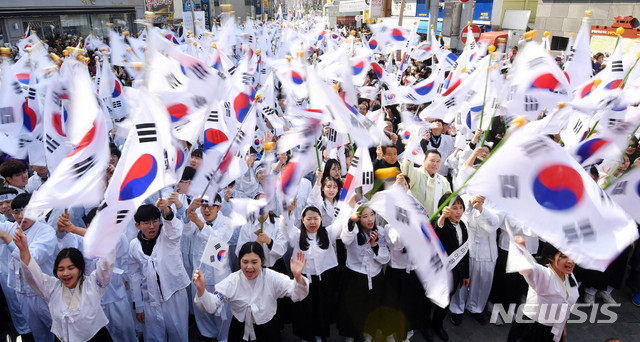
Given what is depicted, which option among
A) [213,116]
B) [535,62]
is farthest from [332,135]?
[535,62]

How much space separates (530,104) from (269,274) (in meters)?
3.15

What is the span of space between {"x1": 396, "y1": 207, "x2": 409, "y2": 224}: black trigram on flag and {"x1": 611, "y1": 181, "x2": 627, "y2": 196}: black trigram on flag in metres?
1.41

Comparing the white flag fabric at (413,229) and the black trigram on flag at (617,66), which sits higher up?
the black trigram on flag at (617,66)

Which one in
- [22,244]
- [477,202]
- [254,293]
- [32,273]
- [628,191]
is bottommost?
[254,293]

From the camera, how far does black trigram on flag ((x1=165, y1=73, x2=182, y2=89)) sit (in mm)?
3771

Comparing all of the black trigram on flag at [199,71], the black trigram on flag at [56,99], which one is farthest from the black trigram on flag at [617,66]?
the black trigram on flag at [56,99]

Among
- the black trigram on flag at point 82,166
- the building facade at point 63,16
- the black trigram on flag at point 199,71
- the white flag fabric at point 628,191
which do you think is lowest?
the white flag fabric at point 628,191

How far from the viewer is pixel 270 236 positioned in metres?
3.96

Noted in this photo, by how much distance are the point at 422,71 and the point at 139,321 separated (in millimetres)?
10000

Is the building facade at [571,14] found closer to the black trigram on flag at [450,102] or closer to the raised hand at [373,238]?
the black trigram on flag at [450,102]

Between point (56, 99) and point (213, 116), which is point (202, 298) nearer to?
point (213, 116)

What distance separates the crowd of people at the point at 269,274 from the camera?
3.14 m

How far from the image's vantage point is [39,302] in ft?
11.8

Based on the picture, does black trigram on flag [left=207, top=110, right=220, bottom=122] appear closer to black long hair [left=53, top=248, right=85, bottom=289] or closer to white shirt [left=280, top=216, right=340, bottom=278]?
white shirt [left=280, top=216, right=340, bottom=278]
